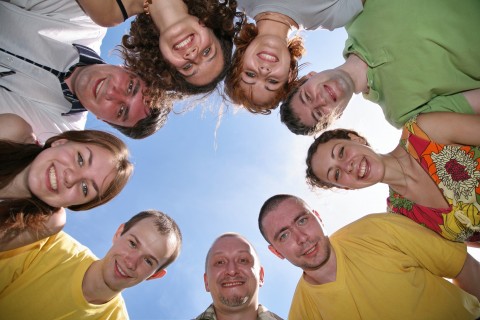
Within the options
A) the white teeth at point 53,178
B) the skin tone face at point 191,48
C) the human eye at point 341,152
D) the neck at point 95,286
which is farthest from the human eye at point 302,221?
the white teeth at point 53,178

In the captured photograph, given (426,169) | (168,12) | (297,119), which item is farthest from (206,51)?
(426,169)

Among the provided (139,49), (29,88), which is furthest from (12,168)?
(139,49)

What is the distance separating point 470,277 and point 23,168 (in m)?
5.43

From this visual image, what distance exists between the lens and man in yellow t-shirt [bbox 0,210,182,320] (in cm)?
412

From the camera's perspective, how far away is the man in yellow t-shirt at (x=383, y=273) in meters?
4.03

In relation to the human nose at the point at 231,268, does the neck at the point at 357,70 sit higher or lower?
higher

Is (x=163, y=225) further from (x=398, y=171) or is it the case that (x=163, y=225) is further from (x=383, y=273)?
(x=398, y=171)

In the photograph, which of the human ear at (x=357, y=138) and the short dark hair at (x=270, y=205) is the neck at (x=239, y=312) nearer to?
the short dark hair at (x=270, y=205)

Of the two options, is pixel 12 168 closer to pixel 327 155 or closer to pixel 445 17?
pixel 327 155

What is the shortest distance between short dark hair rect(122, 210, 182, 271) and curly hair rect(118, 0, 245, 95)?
1.90 metres

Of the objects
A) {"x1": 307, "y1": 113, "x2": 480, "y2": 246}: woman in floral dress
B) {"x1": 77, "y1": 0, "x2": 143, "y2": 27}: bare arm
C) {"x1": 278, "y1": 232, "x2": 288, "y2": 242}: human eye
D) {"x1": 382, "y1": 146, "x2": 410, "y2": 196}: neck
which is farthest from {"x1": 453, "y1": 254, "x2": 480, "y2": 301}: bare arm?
{"x1": 77, "y1": 0, "x2": 143, "y2": 27}: bare arm

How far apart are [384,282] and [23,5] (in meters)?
5.68

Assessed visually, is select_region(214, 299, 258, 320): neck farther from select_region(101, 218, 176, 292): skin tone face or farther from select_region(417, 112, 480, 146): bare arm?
select_region(417, 112, 480, 146): bare arm

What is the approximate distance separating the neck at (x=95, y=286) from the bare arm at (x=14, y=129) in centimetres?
183
